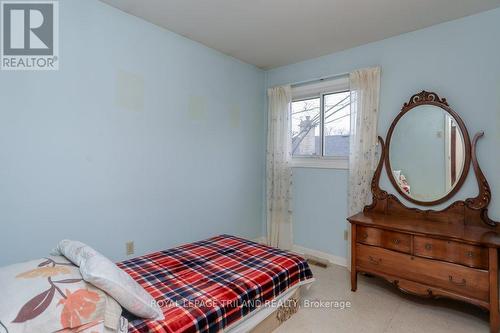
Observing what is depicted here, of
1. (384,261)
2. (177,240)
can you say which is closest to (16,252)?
(177,240)

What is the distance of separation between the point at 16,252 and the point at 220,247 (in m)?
1.45

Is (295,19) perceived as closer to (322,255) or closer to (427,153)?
(427,153)

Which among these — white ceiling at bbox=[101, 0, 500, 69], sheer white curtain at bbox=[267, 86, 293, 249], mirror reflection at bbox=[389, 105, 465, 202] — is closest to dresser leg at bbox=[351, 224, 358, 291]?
mirror reflection at bbox=[389, 105, 465, 202]

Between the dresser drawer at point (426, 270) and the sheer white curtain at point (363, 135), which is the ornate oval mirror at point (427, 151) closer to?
the sheer white curtain at point (363, 135)

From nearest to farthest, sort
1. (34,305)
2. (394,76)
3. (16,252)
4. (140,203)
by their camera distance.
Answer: (34,305) → (16,252) → (140,203) → (394,76)

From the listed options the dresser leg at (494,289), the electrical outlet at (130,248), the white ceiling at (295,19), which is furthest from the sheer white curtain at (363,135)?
the electrical outlet at (130,248)

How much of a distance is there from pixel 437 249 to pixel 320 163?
4.94 ft

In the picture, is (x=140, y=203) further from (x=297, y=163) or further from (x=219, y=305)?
(x=297, y=163)

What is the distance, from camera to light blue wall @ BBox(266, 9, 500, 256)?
7.15 ft

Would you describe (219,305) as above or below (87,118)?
below

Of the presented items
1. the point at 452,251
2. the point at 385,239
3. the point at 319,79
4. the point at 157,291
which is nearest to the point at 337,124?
the point at 319,79

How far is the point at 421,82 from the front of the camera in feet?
8.26

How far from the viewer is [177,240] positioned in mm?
2738

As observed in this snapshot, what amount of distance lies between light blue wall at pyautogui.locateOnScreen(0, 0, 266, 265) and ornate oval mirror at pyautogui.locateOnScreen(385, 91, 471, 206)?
1841 mm
